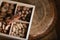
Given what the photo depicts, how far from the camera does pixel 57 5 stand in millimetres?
1172

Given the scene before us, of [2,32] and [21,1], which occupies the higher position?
[21,1]

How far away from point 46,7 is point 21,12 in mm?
168

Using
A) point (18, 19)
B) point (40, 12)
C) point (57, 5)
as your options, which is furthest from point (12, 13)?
point (57, 5)

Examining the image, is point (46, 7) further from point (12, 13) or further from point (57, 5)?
point (12, 13)

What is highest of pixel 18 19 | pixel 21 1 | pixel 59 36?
pixel 21 1

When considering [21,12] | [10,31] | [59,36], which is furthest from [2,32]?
[59,36]

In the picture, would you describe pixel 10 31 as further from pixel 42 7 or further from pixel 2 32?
pixel 42 7

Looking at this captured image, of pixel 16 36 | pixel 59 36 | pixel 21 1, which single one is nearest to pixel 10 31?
pixel 16 36

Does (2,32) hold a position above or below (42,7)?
below

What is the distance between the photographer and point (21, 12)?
3.69 feet

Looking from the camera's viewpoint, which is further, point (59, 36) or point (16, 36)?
point (59, 36)

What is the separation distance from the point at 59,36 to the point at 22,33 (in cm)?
26

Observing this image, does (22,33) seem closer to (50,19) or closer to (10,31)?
(10,31)

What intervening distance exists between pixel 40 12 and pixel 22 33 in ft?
0.61
